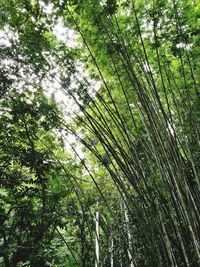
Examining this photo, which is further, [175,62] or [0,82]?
[175,62]

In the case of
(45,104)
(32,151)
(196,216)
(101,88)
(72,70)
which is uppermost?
(101,88)

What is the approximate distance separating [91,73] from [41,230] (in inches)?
89.4

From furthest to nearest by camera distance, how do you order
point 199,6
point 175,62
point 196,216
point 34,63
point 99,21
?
1. point 175,62
2. point 199,6
3. point 34,63
4. point 99,21
5. point 196,216

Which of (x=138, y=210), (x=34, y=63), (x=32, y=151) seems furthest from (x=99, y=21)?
(x=138, y=210)

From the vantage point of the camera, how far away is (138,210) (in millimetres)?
2176

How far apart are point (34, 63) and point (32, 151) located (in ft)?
3.22

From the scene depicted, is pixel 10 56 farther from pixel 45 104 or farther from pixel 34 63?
pixel 45 104

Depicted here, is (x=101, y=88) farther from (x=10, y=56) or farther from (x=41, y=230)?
(x=41, y=230)

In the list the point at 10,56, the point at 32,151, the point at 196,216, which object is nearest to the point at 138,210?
the point at 196,216

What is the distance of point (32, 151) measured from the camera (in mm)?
3000

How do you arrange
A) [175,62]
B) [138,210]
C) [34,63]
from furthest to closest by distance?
[175,62], [34,63], [138,210]

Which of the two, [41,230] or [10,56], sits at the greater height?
[10,56]

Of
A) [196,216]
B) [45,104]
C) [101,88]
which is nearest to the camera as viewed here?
[196,216]

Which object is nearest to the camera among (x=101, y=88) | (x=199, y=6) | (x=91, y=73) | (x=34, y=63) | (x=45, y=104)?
(x=34, y=63)
